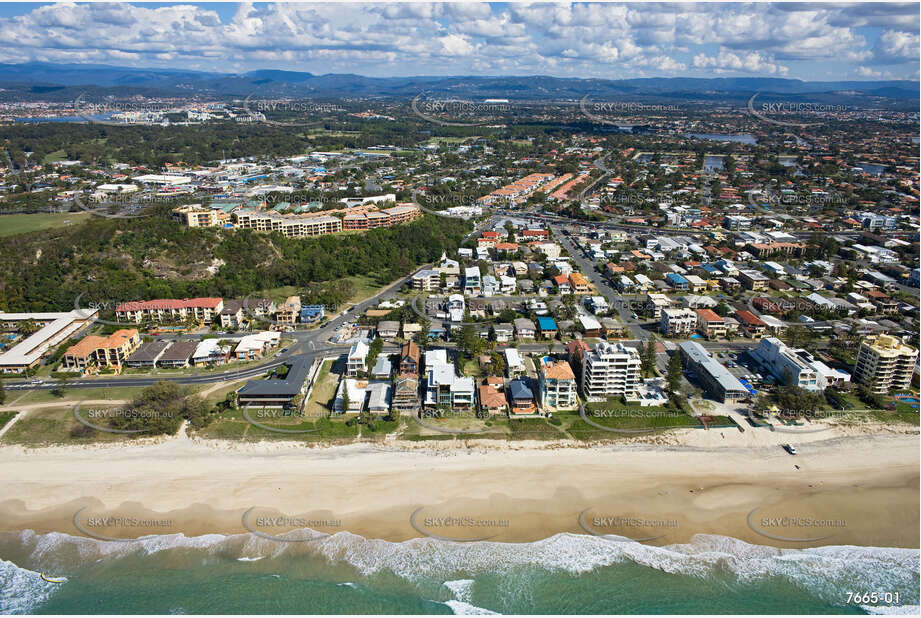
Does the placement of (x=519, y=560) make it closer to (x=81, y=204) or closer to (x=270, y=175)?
(x=81, y=204)

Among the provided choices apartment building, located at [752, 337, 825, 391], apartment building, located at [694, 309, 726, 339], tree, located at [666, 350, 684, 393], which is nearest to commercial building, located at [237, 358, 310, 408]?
tree, located at [666, 350, 684, 393]

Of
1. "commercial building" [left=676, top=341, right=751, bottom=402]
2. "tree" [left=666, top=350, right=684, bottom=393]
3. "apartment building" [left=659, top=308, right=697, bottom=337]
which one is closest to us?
"commercial building" [left=676, top=341, right=751, bottom=402]

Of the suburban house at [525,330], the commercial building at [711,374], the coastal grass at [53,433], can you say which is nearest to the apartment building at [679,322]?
the commercial building at [711,374]

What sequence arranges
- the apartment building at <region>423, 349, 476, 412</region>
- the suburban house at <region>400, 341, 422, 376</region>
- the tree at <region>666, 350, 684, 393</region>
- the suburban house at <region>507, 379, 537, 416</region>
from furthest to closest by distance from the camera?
the suburban house at <region>400, 341, 422, 376</region>
the tree at <region>666, 350, 684, 393</region>
the apartment building at <region>423, 349, 476, 412</region>
the suburban house at <region>507, 379, 537, 416</region>

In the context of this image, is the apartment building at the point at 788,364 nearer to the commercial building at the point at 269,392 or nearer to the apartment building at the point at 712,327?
the apartment building at the point at 712,327

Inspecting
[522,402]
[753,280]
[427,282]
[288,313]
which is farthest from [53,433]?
[753,280]

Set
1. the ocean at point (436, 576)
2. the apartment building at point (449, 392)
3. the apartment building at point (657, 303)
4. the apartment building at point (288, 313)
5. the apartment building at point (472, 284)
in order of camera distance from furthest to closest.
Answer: the apartment building at point (472, 284)
the apartment building at point (657, 303)
the apartment building at point (288, 313)
the apartment building at point (449, 392)
the ocean at point (436, 576)

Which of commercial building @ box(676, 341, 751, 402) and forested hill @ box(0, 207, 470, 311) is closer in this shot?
commercial building @ box(676, 341, 751, 402)

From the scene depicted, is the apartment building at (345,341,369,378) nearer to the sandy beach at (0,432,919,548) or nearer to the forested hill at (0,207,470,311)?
the sandy beach at (0,432,919,548)
